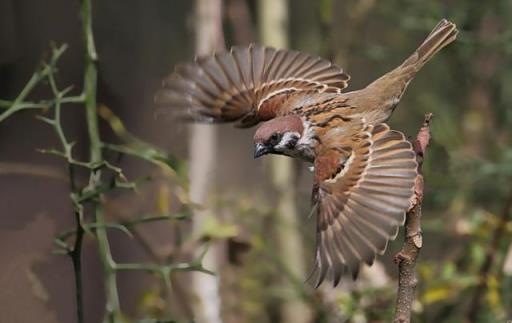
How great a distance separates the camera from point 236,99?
3.30 m

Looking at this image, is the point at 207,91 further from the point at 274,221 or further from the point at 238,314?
the point at 238,314

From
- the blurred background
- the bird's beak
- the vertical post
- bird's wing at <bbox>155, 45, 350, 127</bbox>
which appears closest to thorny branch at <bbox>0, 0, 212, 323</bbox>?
the blurred background

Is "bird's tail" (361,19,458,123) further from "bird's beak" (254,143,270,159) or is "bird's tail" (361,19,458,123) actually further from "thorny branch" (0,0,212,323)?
"thorny branch" (0,0,212,323)

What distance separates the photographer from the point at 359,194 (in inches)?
107

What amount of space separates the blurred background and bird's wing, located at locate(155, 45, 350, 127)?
0.21m

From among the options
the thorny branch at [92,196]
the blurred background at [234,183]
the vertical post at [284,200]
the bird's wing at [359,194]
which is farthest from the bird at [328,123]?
the vertical post at [284,200]

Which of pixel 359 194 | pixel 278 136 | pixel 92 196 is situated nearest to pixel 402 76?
pixel 278 136

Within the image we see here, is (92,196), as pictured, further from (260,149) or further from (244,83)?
(244,83)

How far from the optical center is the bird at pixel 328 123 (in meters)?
2.48

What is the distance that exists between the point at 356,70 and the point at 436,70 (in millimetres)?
742

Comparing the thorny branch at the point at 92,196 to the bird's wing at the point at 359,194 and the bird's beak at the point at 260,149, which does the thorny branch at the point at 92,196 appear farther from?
the bird's beak at the point at 260,149

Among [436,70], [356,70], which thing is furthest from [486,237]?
[356,70]

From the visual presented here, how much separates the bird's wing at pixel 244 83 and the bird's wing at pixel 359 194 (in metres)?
0.35

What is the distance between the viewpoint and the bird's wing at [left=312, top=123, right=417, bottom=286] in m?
2.39
